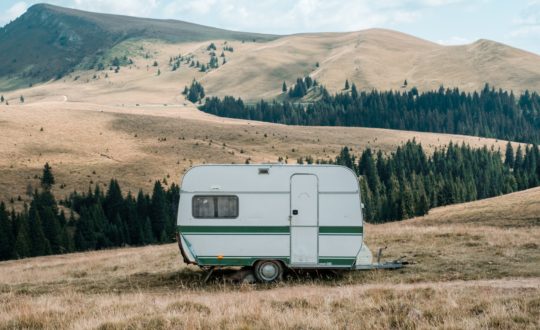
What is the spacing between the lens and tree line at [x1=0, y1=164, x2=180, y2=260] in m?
67.6

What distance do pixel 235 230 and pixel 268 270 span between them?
5.73 feet

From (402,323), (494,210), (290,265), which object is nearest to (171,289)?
(290,265)

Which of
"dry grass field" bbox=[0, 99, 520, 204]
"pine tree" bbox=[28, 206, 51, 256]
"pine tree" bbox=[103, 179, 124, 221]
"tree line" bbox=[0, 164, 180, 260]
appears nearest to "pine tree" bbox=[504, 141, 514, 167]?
"dry grass field" bbox=[0, 99, 520, 204]

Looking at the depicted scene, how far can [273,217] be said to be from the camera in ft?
59.0

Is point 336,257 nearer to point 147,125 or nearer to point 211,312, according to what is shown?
point 211,312

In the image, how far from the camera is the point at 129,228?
8200 centimetres

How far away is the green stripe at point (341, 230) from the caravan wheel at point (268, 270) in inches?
73.8

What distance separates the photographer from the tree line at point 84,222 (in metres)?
67.6

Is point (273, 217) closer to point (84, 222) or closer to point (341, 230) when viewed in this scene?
point (341, 230)

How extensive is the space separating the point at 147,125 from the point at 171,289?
459 feet

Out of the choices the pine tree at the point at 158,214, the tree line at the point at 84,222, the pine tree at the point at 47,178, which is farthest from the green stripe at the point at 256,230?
the pine tree at the point at 47,178

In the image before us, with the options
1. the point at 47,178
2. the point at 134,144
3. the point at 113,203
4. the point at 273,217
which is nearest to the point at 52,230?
the point at 113,203

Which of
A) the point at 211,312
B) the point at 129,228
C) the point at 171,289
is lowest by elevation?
the point at 129,228

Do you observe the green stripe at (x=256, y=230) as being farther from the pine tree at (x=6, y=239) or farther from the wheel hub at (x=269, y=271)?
the pine tree at (x=6, y=239)
